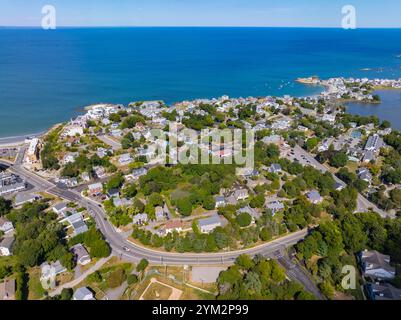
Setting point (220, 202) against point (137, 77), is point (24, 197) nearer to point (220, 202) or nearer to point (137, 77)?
point (220, 202)

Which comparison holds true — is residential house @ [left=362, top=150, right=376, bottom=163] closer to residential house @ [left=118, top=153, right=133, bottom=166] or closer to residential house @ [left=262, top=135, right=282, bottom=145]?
residential house @ [left=262, top=135, right=282, bottom=145]

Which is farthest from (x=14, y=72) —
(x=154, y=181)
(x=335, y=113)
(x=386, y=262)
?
(x=386, y=262)

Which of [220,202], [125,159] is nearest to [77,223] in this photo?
[220,202]

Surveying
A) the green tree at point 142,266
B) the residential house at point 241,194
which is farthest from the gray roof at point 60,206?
the residential house at point 241,194

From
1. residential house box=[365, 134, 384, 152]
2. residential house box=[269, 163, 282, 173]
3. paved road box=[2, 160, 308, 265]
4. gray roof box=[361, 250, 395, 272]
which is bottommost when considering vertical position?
paved road box=[2, 160, 308, 265]

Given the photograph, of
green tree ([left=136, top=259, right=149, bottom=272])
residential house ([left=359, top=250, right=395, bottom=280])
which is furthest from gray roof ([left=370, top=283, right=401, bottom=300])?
green tree ([left=136, top=259, right=149, bottom=272])
